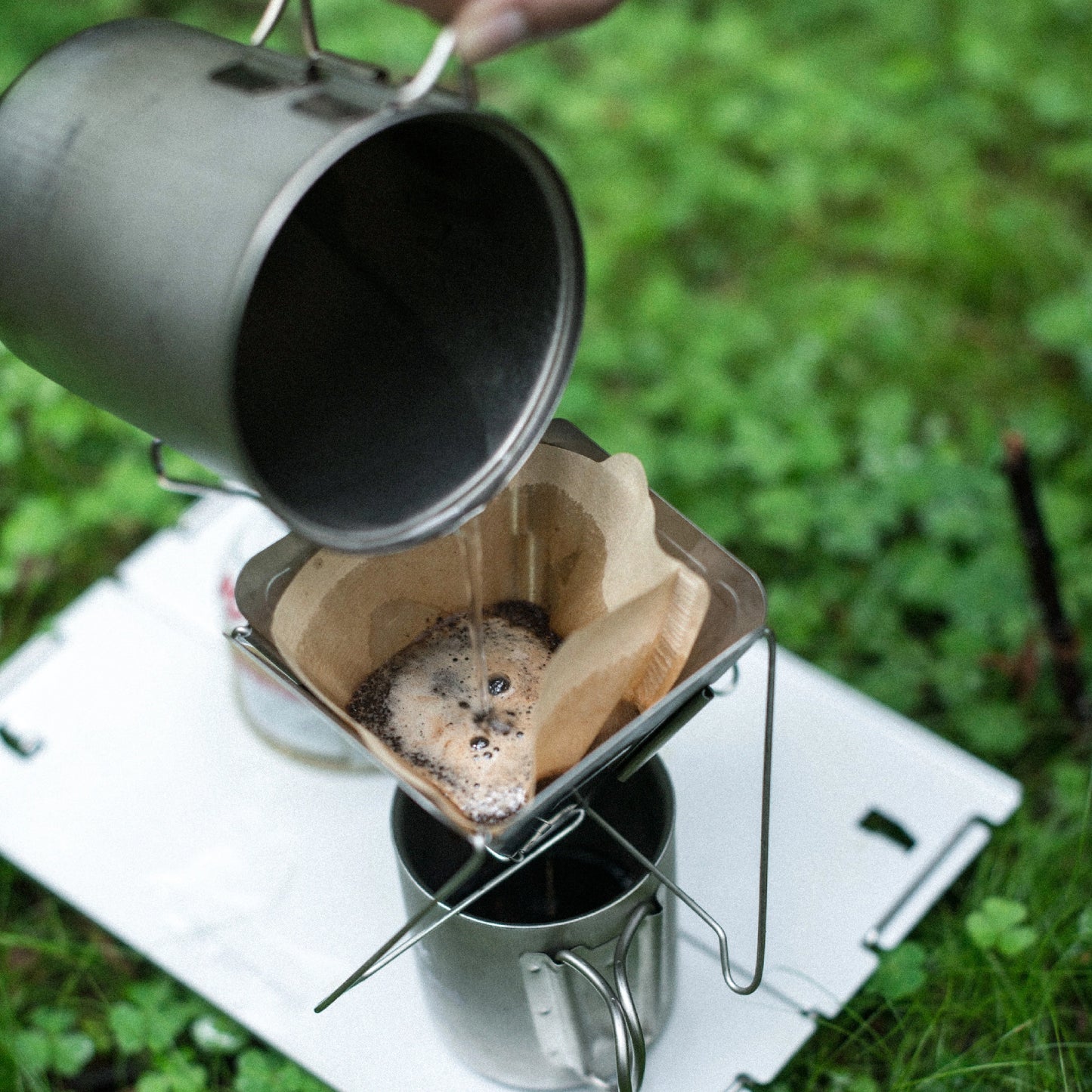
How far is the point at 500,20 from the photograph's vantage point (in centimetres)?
95

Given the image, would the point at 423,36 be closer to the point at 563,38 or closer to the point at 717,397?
the point at 563,38

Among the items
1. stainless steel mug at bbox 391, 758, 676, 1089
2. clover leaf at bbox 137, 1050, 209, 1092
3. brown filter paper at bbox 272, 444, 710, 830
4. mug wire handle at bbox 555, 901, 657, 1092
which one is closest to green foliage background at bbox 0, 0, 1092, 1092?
clover leaf at bbox 137, 1050, 209, 1092

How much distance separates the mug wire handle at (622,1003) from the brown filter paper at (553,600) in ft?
0.49

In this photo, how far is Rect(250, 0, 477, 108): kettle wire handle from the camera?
2.91 feet

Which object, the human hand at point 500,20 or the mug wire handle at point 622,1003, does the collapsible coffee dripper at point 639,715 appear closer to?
the mug wire handle at point 622,1003

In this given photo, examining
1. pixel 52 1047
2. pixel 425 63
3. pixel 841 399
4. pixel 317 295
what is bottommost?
pixel 52 1047

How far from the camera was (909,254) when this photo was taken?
98.7 inches

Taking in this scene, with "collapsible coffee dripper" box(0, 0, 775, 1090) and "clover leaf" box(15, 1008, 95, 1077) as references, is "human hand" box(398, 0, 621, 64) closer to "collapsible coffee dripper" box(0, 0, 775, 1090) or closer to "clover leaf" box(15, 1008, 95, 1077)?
"collapsible coffee dripper" box(0, 0, 775, 1090)

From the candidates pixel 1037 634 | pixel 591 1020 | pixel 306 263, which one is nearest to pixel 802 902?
pixel 591 1020

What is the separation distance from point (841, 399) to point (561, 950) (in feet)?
4.63

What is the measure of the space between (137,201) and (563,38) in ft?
7.42

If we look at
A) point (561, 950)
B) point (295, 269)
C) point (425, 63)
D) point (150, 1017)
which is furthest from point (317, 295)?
point (150, 1017)

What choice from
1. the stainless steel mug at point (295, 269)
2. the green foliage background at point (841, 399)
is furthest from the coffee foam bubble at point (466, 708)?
the green foliage background at point (841, 399)

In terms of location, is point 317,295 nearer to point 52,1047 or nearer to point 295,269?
point 295,269
